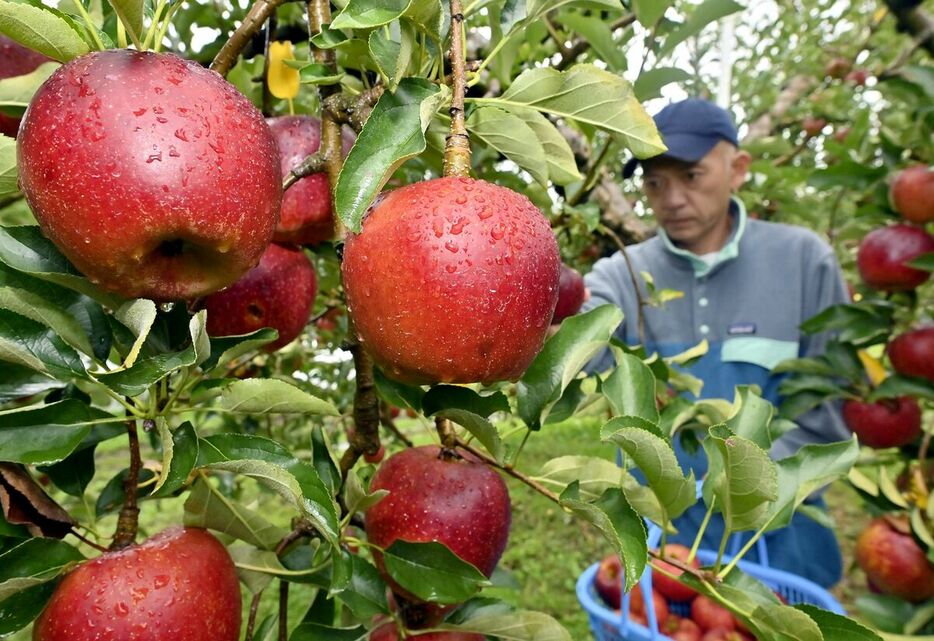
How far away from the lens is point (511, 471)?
791 millimetres

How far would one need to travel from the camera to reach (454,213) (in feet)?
1.82

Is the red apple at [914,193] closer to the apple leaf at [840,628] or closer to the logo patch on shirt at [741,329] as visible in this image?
the logo patch on shirt at [741,329]

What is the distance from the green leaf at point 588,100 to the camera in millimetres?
671

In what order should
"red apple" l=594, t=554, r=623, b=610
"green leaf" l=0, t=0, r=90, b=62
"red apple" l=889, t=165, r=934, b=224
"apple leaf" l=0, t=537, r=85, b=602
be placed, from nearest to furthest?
"green leaf" l=0, t=0, r=90, b=62, "apple leaf" l=0, t=537, r=85, b=602, "red apple" l=889, t=165, r=934, b=224, "red apple" l=594, t=554, r=623, b=610

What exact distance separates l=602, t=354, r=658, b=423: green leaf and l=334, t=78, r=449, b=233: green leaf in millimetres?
379

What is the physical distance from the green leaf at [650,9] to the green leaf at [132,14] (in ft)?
2.68

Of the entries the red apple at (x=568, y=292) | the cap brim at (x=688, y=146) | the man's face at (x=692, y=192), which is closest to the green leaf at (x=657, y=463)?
the red apple at (x=568, y=292)

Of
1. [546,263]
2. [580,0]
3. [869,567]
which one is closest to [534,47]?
[580,0]

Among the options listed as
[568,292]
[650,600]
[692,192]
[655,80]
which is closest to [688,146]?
[692,192]

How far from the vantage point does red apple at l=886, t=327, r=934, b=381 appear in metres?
1.75

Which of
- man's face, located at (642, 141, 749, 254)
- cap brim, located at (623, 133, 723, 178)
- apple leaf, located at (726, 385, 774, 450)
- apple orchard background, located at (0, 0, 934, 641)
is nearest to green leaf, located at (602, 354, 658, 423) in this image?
apple orchard background, located at (0, 0, 934, 641)

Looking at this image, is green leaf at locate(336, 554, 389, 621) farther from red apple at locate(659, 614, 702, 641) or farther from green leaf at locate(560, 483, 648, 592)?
red apple at locate(659, 614, 702, 641)

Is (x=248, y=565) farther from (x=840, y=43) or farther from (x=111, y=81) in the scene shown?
(x=840, y=43)

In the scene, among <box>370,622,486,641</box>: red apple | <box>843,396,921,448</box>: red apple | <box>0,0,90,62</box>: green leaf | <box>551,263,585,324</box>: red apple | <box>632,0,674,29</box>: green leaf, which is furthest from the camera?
<box>843,396,921,448</box>: red apple
